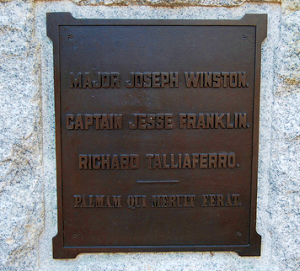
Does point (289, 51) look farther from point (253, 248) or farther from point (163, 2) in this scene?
point (253, 248)

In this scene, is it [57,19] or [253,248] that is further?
[253,248]

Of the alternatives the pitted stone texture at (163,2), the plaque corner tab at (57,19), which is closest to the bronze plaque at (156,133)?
the plaque corner tab at (57,19)

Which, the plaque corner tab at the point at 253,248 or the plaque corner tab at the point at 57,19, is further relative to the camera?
the plaque corner tab at the point at 253,248

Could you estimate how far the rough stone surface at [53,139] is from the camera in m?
1.36

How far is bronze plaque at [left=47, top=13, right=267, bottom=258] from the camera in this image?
1367 mm

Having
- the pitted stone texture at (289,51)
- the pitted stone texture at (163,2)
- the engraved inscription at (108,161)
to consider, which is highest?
the pitted stone texture at (163,2)

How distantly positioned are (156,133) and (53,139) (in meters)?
0.58

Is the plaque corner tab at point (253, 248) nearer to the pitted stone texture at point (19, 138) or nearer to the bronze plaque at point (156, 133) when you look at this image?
the bronze plaque at point (156, 133)

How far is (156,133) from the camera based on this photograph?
4.63 ft

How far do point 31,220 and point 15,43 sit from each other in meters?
0.96

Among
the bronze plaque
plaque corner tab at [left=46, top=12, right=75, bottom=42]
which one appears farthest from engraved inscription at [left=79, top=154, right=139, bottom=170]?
plaque corner tab at [left=46, top=12, right=75, bottom=42]

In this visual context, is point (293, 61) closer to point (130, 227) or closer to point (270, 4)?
point (270, 4)

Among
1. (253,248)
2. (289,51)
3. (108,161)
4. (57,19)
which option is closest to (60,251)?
(108,161)

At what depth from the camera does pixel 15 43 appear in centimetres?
134
